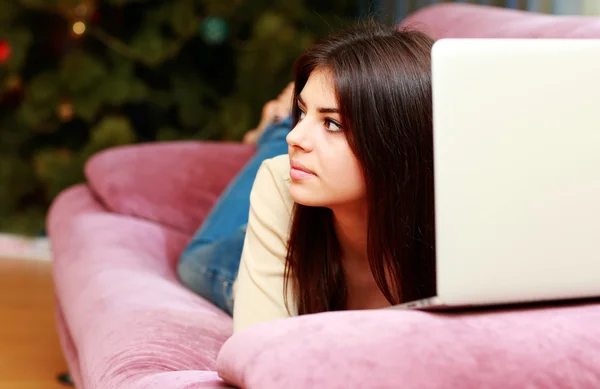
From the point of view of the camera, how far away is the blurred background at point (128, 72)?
3.38 metres

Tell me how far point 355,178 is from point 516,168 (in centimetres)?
33

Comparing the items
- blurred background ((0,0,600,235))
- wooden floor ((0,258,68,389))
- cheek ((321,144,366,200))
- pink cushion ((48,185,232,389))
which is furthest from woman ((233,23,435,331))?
blurred background ((0,0,600,235))

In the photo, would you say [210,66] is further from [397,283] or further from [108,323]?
[397,283]

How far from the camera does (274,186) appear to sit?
130cm

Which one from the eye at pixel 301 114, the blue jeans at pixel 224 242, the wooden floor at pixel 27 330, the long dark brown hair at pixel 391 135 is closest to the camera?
the long dark brown hair at pixel 391 135

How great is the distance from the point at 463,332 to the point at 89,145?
280cm

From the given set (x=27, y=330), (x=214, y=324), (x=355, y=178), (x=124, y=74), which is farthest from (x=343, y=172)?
(x=124, y=74)

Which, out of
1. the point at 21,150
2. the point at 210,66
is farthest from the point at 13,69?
the point at 210,66

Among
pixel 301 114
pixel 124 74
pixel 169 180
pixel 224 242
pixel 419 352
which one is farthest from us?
pixel 124 74

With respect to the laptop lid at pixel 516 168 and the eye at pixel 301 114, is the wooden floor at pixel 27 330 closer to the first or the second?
the eye at pixel 301 114

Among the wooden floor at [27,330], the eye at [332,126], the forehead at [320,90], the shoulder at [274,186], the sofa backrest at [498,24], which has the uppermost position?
the sofa backrest at [498,24]

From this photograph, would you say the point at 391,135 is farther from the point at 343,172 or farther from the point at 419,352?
the point at 419,352

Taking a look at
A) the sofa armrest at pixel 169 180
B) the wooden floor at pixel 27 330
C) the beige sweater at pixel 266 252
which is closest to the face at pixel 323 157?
the beige sweater at pixel 266 252

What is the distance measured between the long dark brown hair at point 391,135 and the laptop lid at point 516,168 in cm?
29
